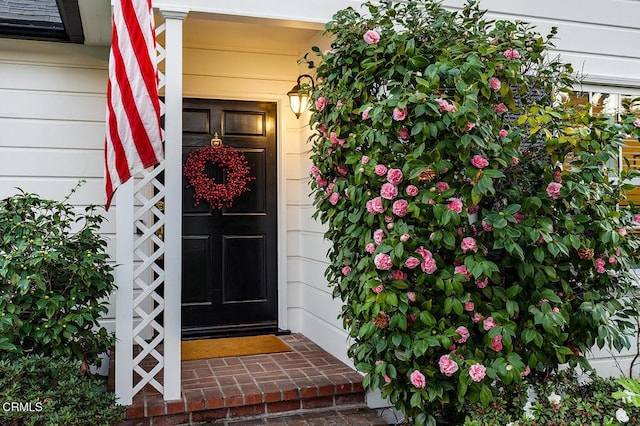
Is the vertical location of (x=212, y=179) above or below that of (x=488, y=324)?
above

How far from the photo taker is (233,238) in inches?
188

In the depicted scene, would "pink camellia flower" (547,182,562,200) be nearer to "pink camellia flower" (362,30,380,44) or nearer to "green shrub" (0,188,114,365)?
"pink camellia flower" (362,30,380,44)

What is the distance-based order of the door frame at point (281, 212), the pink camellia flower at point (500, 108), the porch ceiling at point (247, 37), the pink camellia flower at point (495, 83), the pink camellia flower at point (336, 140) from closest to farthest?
the pink camellia flower at point (495, 83) < the pink camellia flower at point (500, 108) < the pink camellia flower at point (336, 140) < the porch ceiling at point (247, 37) < the door frame at point (281, 212)

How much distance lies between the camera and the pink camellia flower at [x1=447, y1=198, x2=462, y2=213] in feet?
8.20

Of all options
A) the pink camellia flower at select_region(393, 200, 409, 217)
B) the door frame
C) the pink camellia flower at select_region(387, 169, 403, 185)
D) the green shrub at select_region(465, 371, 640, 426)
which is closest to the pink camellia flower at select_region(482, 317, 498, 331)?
the green shrub at select_region(465, 371, 640, 426)

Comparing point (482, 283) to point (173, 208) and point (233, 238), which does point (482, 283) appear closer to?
point (173, 208)

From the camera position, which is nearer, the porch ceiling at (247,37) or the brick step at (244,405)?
the brick step at (244,405)

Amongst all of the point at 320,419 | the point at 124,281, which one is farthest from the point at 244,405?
the point at 124,281

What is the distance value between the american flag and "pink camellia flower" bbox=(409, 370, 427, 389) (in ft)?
5.51

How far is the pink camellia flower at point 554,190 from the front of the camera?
2684 mm

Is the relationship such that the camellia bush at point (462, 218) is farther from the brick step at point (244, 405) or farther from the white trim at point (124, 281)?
the white trim at point (124, 281)

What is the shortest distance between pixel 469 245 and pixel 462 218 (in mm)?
170

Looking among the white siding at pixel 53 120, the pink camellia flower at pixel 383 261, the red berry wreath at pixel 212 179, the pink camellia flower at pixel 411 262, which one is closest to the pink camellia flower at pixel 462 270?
the pink camellia flower at pixel 411 262

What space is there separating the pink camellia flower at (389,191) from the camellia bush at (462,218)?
0.01m
